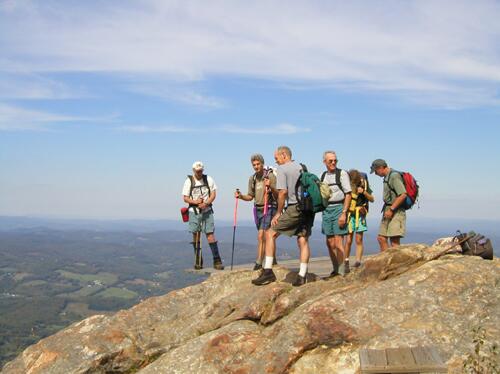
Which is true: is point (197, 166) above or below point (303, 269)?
above

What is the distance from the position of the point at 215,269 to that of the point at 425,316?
8.51m

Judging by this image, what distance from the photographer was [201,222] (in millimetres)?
15344

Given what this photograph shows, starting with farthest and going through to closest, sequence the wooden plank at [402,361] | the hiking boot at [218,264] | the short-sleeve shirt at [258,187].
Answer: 1. the hiking boot at [218,264]
2. the short-sleeve shirt at [258,187]
3. the wooden plank at [402,361]

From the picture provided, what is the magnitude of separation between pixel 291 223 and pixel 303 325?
3116 millimetres

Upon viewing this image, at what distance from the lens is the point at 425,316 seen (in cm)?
845

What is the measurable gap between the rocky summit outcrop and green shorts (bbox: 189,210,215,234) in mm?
2812

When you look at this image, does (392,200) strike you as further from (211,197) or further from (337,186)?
(211,197)

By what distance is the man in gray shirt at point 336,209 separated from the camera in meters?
12.4

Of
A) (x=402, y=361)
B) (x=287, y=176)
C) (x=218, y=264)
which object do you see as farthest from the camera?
(x=218, y=264)

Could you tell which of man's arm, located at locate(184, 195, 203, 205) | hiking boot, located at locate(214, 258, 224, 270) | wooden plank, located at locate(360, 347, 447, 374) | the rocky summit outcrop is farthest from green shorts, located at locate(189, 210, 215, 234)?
wooden plank, located at locate(360, 347, 447, 374)

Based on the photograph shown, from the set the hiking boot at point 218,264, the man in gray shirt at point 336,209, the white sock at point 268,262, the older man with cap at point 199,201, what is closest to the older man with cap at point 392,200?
the man in gray shirt at point 336,209

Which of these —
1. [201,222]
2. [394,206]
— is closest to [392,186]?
[394,206]

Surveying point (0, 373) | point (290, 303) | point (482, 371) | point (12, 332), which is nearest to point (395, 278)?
point (290, 303)

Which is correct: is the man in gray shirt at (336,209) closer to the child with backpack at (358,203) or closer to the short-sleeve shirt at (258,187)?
the child with backpack at (358,203)
